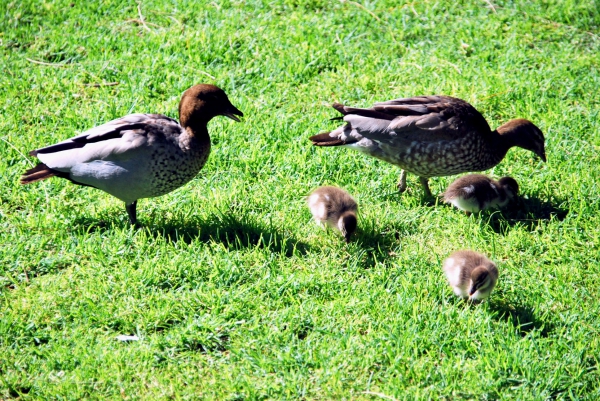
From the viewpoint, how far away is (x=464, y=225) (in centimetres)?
555

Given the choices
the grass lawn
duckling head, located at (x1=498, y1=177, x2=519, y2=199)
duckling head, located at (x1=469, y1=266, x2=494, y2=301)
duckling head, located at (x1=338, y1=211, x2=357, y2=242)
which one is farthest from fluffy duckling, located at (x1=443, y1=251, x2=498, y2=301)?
duckling head, located at (x1=498, y1=177, x2=519, y2=199)

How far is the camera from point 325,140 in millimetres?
5980

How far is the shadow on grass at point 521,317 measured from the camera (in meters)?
4.50

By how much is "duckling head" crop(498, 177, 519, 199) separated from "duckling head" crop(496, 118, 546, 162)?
1.20 ft

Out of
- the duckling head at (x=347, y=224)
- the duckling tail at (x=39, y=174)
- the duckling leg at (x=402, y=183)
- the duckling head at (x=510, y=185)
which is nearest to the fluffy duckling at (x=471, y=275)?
the duckling head at (x=347, y=224)

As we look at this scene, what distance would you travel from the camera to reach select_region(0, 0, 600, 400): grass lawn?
4207 millimetres

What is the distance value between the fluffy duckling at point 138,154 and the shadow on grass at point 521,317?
2432 mm

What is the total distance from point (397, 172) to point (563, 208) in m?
1.45

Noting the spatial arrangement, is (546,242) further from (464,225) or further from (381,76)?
(381,76)

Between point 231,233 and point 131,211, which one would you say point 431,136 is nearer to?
point 231,233

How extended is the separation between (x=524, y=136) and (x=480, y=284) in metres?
1.92

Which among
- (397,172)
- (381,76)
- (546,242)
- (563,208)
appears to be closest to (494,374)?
(546,242)

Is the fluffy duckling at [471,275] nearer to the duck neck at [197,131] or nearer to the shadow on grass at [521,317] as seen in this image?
the shadow on grass at [521,317]

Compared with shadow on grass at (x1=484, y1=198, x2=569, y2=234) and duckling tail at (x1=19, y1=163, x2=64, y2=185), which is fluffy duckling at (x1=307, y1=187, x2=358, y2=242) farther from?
duckling tail at (x1=19, y1=163, x2=64, y2=185)
